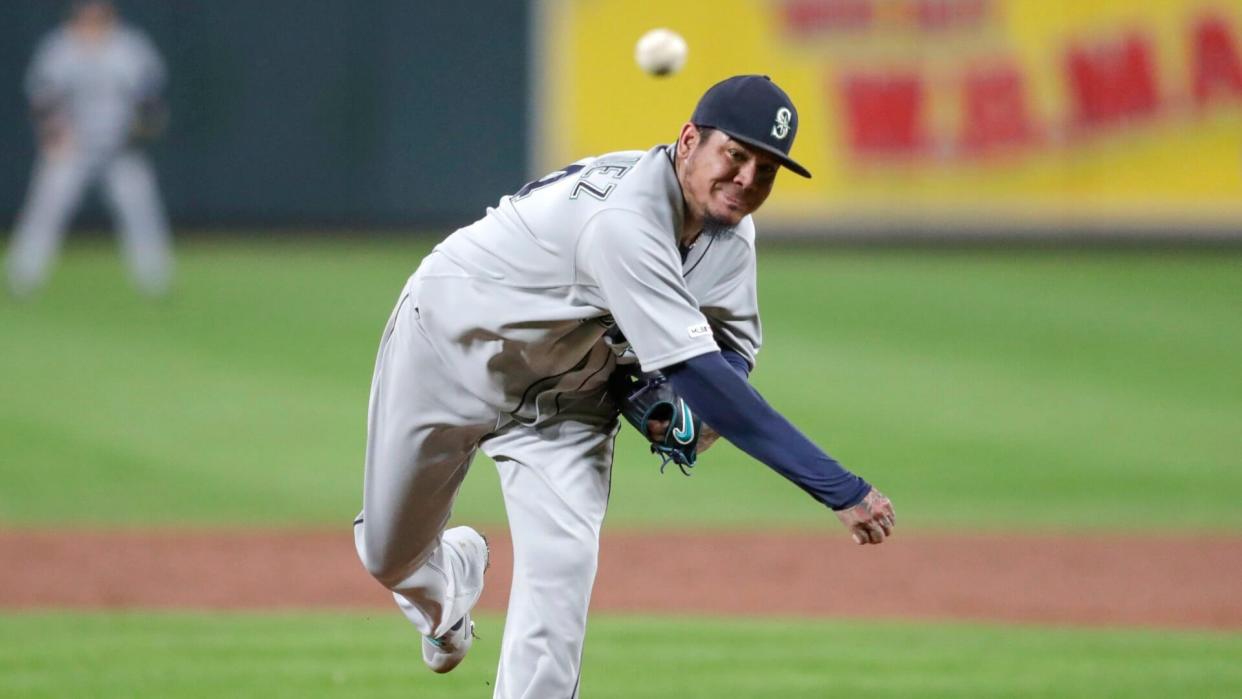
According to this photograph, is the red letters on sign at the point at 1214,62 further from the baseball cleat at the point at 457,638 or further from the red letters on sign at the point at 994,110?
the baseball cleat at the point at 457,638

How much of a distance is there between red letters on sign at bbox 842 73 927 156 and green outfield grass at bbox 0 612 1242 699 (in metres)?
13.4

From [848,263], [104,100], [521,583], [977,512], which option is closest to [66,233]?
[104,100]

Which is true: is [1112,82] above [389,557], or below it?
below

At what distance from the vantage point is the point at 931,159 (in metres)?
20.5

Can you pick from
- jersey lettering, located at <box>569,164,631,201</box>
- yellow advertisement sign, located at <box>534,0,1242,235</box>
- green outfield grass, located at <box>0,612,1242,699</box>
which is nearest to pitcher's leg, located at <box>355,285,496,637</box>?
jersey lettering, located at <box>569,164,631,201</box>

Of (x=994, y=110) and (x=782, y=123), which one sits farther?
(x=994, y=110)

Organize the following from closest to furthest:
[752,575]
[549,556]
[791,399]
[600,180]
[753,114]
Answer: [753,114] → [600,180] → [549,556] → [752,575] → [791,399]

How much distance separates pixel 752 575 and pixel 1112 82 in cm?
1327

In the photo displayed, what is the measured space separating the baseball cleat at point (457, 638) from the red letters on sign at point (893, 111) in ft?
50.5

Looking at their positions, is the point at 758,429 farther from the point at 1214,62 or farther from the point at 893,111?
the point at 1214,62

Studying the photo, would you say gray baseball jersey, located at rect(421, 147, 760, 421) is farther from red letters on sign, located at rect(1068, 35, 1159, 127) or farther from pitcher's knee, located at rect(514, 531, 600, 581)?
red letters on sign, located at rect(1068, 35, 1159, 127)

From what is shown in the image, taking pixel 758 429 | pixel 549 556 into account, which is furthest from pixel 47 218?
pixel 758 429

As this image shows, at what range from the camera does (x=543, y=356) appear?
4848 mm

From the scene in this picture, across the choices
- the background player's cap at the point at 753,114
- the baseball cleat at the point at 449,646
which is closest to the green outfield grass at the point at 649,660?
the baseball cleat at the point at 449,646
